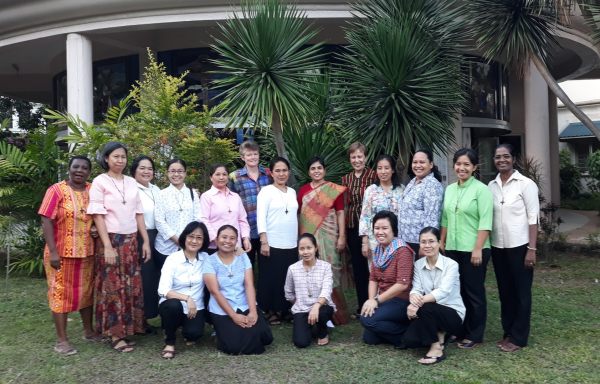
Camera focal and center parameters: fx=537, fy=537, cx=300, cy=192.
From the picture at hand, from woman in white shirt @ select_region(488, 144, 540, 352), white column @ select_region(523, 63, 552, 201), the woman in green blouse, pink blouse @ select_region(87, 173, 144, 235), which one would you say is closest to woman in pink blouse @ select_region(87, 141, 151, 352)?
pink blouse @ select_region(87, 173, 144, 235)

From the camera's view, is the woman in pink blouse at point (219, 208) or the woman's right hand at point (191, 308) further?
the woman in pink blouse at point (219, 208)

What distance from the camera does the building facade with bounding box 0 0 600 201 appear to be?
8523mm

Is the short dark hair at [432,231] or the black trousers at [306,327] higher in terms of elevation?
the short dark hair at [432,231]

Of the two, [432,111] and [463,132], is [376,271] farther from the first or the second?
[463,132]

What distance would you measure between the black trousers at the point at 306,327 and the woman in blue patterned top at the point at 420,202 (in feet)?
3.00

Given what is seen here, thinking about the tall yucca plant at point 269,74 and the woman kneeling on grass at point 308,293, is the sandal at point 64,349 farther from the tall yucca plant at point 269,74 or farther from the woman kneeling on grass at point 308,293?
the tall yucca plant at point 269,74

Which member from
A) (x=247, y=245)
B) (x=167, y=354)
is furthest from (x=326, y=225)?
(x=167, y=354)

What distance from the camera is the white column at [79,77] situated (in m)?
8.77

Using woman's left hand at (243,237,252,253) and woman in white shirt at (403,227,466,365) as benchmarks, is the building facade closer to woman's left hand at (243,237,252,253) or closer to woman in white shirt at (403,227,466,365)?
woman's left hand at (243,237,252,253)

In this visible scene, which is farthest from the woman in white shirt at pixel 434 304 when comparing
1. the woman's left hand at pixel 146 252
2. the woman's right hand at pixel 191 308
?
the woman's left hand at pixel 146 252

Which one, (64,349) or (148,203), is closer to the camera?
(64,349)

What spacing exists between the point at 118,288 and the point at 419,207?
2524 mm

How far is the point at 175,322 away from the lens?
13.6 feet

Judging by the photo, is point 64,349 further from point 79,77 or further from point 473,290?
point 79,77
